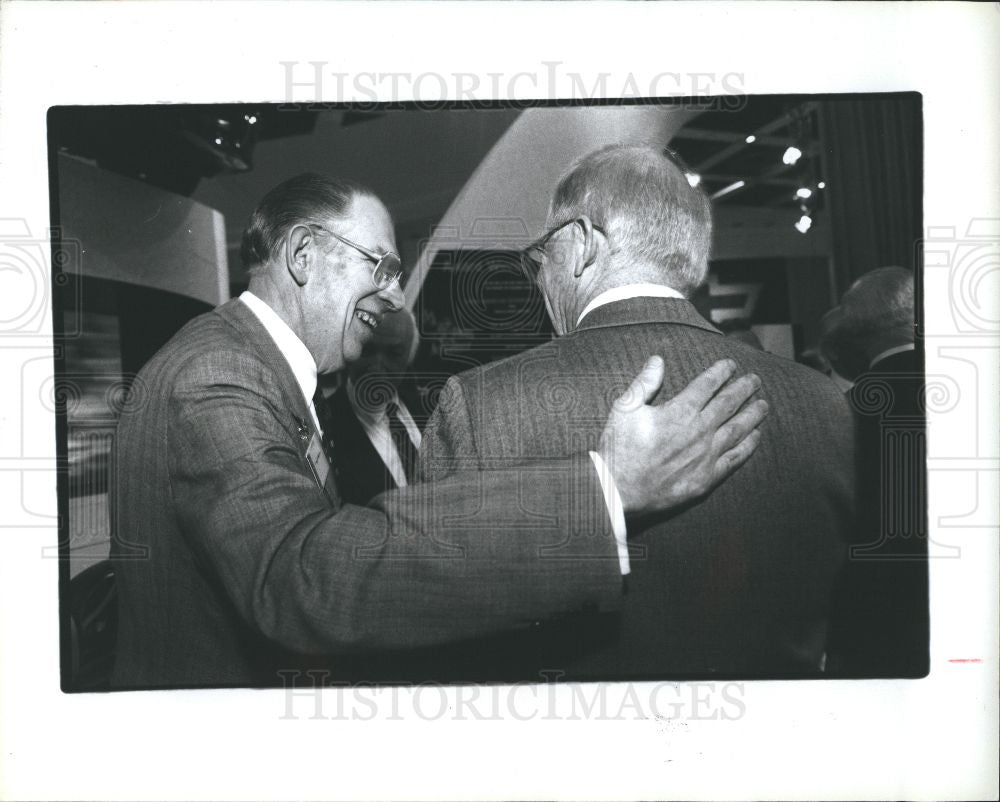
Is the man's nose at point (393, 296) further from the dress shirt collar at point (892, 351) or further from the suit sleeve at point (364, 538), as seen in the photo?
the dress shirt collar at point (892, 351)

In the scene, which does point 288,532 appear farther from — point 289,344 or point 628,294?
point 628,294

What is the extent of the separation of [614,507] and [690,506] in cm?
15

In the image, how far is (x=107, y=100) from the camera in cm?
182

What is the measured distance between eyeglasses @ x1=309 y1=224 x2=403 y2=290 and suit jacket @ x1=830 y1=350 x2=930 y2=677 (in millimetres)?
982

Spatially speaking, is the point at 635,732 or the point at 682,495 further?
the point at 635,732

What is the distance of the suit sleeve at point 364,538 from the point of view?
1.70 meters

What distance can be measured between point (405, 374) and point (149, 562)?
657 millimetres

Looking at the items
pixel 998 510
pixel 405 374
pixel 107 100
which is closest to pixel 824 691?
pixel 998 510

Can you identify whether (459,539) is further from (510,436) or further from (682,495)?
(682,495)

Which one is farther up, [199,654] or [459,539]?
[459,539]

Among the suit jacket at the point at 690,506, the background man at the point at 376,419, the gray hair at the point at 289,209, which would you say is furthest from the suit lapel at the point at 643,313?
the gray hair at the point at 289,209

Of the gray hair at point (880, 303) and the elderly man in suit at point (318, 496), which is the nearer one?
the elderly man in suit at point (318, 496)

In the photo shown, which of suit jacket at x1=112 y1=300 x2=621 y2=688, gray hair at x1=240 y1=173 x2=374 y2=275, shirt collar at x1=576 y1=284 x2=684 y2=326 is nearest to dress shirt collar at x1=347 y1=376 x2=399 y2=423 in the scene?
suit jacket at x1=112 y1=300 x2=621 y2=688

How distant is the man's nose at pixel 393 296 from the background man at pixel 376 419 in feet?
0.04
